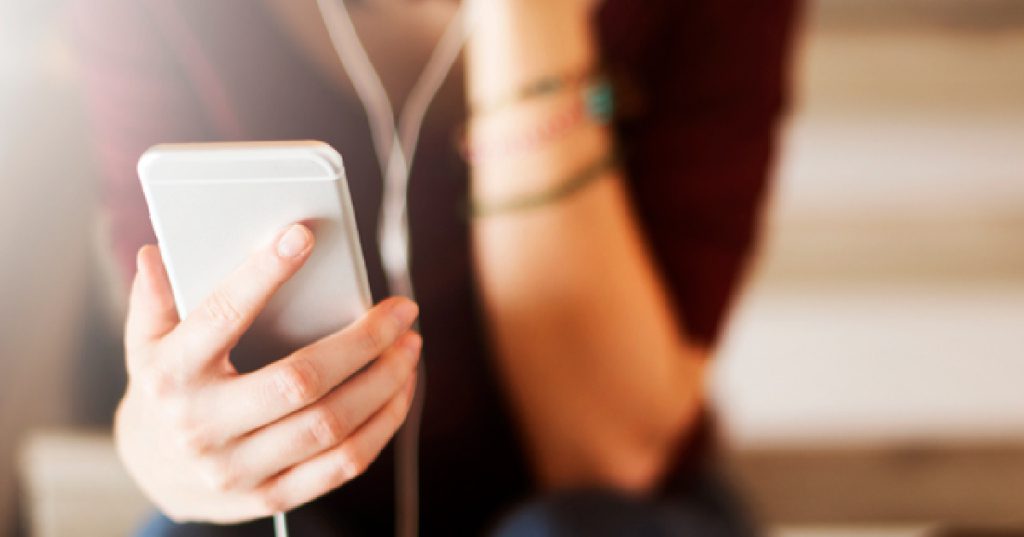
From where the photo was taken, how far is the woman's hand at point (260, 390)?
0.54ft

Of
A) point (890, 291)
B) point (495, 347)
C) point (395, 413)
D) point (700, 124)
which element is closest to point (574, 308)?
point (495, 347)

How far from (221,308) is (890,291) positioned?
2.99 ft

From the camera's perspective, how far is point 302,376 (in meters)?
0.17

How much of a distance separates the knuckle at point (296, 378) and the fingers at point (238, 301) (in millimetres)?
13

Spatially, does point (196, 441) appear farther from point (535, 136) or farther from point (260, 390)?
point (535, 136)

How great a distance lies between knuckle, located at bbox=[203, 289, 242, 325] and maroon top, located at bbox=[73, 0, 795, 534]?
7 centimetres

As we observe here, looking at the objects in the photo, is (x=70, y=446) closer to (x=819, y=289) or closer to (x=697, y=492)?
(x=697, y=492)

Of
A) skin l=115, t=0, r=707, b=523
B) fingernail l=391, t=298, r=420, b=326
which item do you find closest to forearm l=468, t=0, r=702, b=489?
skin l=115, t=0, r=707, b=523

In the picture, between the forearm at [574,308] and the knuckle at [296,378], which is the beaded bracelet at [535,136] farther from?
the knuckle at [296,378]

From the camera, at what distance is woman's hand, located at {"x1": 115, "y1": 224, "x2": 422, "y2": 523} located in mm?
164

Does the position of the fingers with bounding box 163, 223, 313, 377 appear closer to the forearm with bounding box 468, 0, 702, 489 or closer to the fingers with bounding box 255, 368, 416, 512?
the fingers with bounding box 255, 368, 416, 512

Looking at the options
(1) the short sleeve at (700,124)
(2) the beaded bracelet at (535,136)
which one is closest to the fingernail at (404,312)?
(2) the beaded bracelet at (535,136)

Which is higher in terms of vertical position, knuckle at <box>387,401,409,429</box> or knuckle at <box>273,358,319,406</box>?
knuckle at <box>273,358,319,406</box>

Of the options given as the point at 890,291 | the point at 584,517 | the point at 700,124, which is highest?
the point at 700,124
